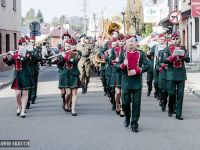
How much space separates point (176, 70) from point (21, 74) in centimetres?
338

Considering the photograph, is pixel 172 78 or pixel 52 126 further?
pixel 172 78

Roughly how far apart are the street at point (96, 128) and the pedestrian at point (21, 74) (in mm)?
376

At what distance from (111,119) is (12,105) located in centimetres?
398

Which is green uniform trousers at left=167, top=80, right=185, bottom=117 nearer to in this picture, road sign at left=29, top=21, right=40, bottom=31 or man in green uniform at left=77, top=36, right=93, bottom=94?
man in green uniform at left=77, top=36, right=93, bottom=94

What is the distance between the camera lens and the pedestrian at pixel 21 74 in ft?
39.9

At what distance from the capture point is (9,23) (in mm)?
36625

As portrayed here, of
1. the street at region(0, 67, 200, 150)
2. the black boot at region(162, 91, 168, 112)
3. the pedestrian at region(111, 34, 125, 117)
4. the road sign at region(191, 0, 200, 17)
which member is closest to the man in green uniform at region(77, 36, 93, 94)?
the street at region(0, 67, 200, 150)

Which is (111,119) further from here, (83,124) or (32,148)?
(32,148)

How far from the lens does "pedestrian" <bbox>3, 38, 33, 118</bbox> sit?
39.9 ft

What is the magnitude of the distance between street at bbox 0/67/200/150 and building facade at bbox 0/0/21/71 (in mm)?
19838

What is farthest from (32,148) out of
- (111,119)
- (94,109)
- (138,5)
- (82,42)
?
(138,5)

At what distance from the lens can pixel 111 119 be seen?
1166 centimetres

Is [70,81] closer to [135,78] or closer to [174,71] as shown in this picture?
[174,71]

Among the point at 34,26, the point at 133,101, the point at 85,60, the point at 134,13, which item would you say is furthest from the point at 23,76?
the point at 134,13
